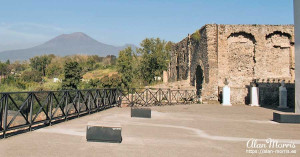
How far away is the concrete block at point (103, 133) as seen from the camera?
5924mm

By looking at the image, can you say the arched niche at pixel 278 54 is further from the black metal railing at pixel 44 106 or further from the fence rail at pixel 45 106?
the black metal railing at pixel 44 106

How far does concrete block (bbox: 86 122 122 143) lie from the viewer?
5.92 m

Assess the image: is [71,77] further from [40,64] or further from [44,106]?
[40,64]

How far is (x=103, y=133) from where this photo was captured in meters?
6.00

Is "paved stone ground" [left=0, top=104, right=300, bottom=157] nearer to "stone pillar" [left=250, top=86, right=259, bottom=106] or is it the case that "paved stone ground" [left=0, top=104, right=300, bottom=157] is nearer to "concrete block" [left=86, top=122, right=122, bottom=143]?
"concrete block" [left=86, top=122, right=122, bottom=143]

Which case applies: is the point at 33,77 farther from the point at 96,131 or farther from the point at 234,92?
the point at 96,131

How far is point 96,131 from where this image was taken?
19.6ft

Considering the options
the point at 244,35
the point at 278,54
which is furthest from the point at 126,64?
the point at 278,54

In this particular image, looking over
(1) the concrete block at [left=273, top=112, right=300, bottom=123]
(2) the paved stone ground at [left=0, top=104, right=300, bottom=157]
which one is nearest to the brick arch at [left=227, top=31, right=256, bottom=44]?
(1) the concrete block at [left=273, top=112, right=300, bottom=123]

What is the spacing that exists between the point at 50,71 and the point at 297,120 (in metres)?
67.8

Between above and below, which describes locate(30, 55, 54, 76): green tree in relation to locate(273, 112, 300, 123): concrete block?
above

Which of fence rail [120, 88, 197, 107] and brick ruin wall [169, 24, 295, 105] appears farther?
brick ruin wall [169, 24, 295, 105]

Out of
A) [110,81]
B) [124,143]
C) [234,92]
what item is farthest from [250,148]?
[110,81]

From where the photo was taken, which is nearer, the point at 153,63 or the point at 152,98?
the point at 152,98
